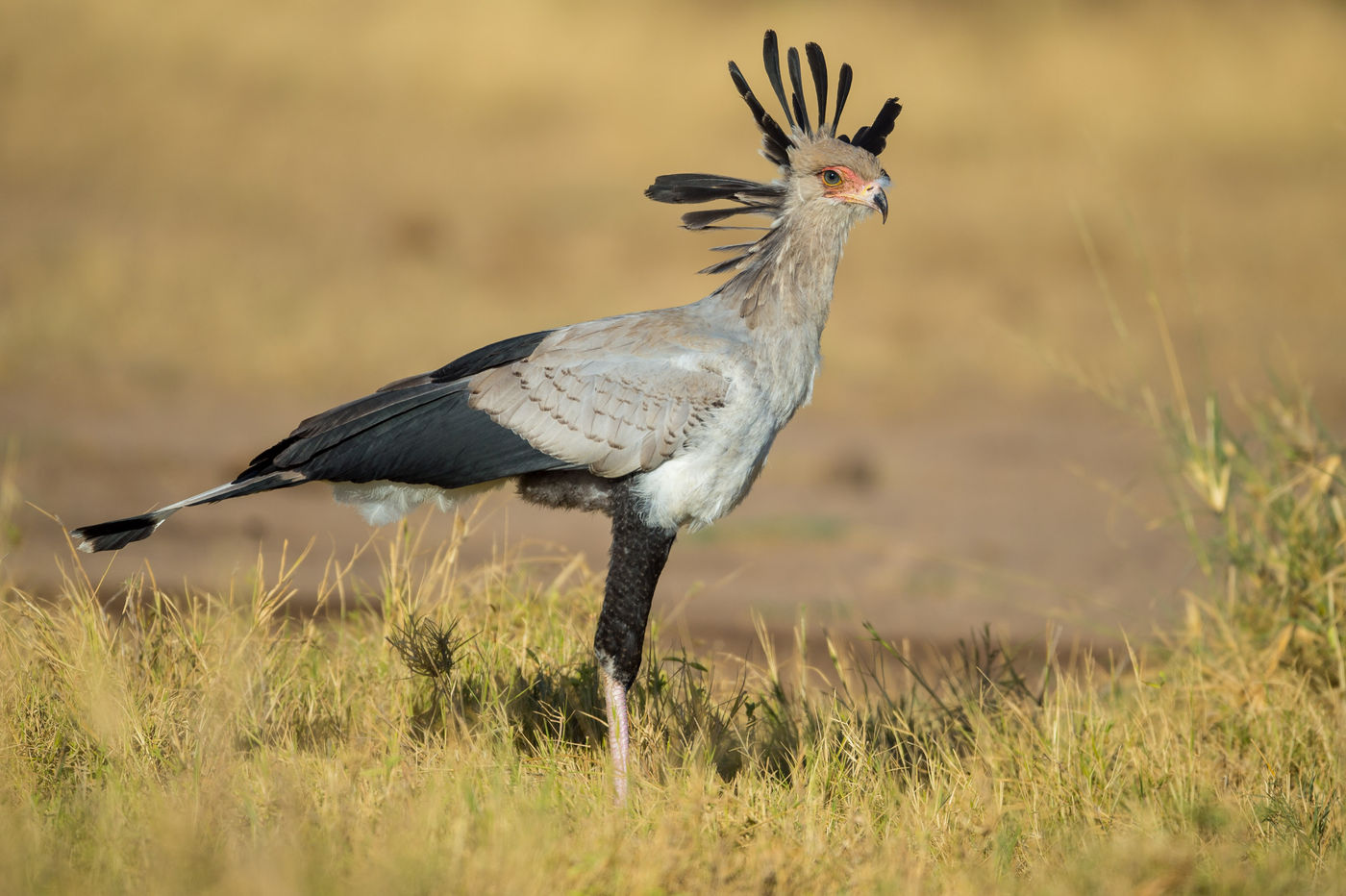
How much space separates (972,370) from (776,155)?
849 centimetres

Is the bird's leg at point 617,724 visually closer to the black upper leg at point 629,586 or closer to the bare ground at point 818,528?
the black upper leg at point 629,586

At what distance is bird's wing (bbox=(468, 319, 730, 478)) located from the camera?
3926 millimetres

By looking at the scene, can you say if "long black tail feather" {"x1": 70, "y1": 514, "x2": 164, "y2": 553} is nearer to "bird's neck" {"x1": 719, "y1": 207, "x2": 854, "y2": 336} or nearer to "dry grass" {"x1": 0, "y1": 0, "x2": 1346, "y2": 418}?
"bird's neck" {"x1": 719, "y1": 207, "x2": 854, "y2": 336}

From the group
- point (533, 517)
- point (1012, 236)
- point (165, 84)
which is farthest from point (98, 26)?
point (1012, 236)

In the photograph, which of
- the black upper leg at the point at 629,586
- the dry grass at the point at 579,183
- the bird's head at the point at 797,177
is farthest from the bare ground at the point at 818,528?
the bird's head at the point at 797,177

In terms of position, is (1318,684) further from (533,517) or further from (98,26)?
(98,26)

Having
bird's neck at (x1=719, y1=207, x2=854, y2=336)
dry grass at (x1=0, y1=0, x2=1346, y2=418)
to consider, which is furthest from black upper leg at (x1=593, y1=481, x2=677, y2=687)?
dry grass at (x1=0, y1=0, x2=1346, y2=418)

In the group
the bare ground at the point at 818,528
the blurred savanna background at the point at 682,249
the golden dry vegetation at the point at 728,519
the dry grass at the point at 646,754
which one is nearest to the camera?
the dry grass at the point at 646,754

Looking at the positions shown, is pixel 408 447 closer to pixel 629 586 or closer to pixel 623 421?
pixel 623 421

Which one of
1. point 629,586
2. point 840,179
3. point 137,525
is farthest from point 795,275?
point 137,525

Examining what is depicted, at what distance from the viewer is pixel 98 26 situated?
14781 millimetres

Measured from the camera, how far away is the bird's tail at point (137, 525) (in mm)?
3852

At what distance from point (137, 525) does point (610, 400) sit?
1.42 meters

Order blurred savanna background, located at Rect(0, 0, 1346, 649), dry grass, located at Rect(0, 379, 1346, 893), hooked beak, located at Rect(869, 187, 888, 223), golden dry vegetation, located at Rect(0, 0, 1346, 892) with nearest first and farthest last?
dry grass, located at Rect(0, 379, 1346, 893) → golden dry vegetation, located at Rect(0, 0, 1346, 892) → hooked beak, located at Rect(869, 187, 888, 223) → blurred savanna background, located at Rect(0, 0, 1346, 649)
